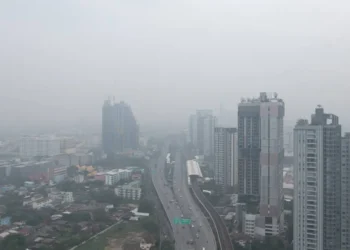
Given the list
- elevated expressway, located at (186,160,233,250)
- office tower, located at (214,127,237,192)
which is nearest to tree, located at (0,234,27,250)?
elevated expressway, located at (186,160,233,250)

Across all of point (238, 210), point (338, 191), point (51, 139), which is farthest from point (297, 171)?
point (51, 139)

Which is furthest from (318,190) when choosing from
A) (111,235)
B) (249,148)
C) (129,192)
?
(129,192)

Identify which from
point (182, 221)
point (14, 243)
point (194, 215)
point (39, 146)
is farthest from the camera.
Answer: point (39, 146)

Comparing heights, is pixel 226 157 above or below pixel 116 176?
above

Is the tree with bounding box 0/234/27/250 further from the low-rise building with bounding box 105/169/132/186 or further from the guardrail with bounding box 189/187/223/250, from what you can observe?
the low-rise building with bounding box 105/169/132/186

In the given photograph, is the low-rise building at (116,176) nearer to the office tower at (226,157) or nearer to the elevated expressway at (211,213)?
the elevated expressway at (211,213)

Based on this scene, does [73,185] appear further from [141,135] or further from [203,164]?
[203,164]

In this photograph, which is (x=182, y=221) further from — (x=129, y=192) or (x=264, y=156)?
(x=129, y=192)
